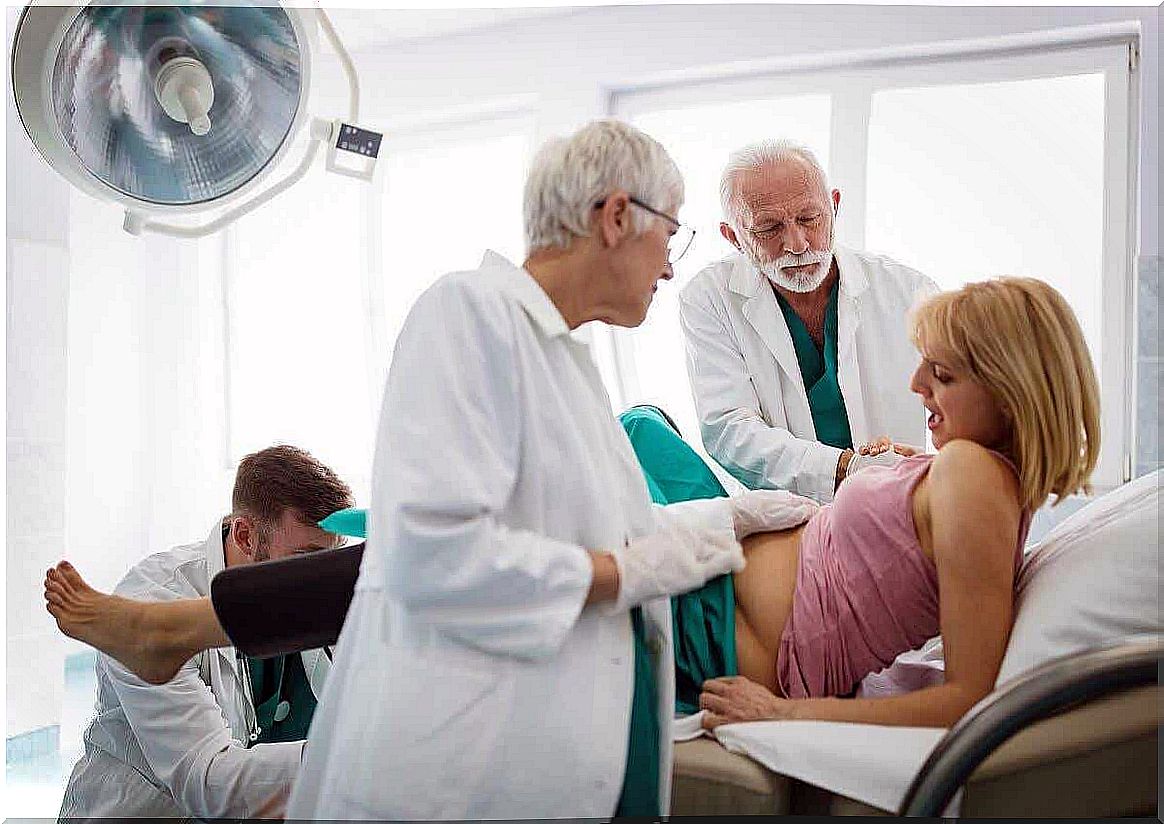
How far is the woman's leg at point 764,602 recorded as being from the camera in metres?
1.52

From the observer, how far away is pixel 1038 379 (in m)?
1.36

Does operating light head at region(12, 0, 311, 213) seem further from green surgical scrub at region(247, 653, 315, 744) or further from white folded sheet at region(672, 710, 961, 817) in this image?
white folded sheet at region(672, 710, 961, 817)

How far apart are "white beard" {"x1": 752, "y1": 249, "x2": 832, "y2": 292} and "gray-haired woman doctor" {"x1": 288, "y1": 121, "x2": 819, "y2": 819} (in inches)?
37.6

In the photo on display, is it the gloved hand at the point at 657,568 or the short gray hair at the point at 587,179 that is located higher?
the short gray hair at the point at 587,179

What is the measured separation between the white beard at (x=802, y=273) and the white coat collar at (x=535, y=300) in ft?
3.41

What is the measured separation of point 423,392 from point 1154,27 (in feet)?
9.63

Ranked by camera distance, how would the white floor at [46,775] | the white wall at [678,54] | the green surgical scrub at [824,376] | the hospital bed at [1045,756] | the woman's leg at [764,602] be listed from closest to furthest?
the hospital bed at [1045,756], the woman's leg at [764,602], the green surgical scrub at [824,376], the white floor at [46,775], the white wall at [678,54]

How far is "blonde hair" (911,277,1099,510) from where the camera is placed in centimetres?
136

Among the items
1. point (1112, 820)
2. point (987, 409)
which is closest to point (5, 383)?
point (987, 409)

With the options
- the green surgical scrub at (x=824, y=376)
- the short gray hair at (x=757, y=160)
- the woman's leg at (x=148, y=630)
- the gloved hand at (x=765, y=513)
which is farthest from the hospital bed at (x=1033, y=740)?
the short gray hair at (x=757, y=160)

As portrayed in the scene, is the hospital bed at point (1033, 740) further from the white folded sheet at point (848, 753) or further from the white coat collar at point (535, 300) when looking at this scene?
the white coat collar at point (535, 300)

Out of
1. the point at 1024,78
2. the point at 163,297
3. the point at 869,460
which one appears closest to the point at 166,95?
the point at 869,460

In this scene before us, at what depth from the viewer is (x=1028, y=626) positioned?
1.31 metres

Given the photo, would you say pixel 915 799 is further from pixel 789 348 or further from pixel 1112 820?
pixel 789 348
